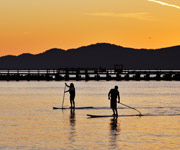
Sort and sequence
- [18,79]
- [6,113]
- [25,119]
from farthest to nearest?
[18,79] → [6,113] → [25,119]

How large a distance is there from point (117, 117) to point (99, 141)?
11.3 metres

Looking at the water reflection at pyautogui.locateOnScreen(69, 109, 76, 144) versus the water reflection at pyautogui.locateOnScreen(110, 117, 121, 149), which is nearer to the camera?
the water reflection at pyautogui.locateOnScreen(110, 117, 121, 149)

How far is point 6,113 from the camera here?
113 ft

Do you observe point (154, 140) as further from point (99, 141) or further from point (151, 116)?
point (151, 116)

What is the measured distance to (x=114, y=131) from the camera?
2436 centimetres

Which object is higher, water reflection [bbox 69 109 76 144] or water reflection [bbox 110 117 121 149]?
water reflection [bbox 69 109 76 144]

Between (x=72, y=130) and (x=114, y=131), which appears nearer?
(x=114, y=131)

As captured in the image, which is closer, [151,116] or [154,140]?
[154,140]

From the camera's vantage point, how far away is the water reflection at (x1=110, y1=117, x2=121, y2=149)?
2020cm

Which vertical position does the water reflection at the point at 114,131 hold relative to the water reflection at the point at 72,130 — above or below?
below

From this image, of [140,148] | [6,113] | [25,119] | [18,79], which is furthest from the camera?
[18,79]

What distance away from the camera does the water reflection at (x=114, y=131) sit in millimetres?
20202

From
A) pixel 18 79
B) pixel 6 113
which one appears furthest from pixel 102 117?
pixel 18 79

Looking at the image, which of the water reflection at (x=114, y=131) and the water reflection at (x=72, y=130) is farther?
the water reflection at (x=72, y=130)
